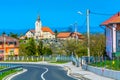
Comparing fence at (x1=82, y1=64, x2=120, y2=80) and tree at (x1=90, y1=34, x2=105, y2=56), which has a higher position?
tree at (x1=90, y1=34, x2=105, y2=56)

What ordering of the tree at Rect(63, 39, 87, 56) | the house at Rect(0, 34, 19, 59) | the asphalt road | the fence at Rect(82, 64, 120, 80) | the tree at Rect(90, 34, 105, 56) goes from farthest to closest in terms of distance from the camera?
1. the house at Rect(0, 34, 19, 59)
2. the tree at Rect(63, 39, 87, 56)
3. the tree at Rect(90, 34, 105, 56)
4. the asphalt road
5. the fence at Rect(82, 64, 120, 80)

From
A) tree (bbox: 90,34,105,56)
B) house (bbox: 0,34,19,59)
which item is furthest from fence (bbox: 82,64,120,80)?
house (bbox: 0,34,19,59)

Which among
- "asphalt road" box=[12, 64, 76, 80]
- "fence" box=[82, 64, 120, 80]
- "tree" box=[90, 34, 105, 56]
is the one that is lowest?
"asphalt road" box=[12, 64, 76, 80]

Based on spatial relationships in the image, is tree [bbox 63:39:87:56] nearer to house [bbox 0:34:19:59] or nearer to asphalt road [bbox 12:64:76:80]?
house [bbox 0:34:19:59]

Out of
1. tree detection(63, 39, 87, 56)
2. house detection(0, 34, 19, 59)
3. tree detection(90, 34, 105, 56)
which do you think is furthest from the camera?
house detection(0, 34, 19, 59)

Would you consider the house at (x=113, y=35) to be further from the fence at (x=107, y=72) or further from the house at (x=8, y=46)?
the house at (x=8, y=46)

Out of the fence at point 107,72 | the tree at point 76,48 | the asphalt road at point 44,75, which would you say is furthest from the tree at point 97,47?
the fence at point 107,72

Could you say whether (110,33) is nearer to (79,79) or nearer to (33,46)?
(79,79)

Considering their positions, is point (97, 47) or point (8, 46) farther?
point (8, 46)

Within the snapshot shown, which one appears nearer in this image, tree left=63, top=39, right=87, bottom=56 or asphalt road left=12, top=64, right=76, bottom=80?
asphalt road left=12, top=64, right=76, bottom=80

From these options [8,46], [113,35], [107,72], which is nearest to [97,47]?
[113,35]

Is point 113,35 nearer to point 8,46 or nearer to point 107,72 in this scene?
point 107,72

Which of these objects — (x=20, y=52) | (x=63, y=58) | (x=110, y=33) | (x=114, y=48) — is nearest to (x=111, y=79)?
(x=114, y=48)

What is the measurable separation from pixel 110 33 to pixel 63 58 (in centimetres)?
3625
